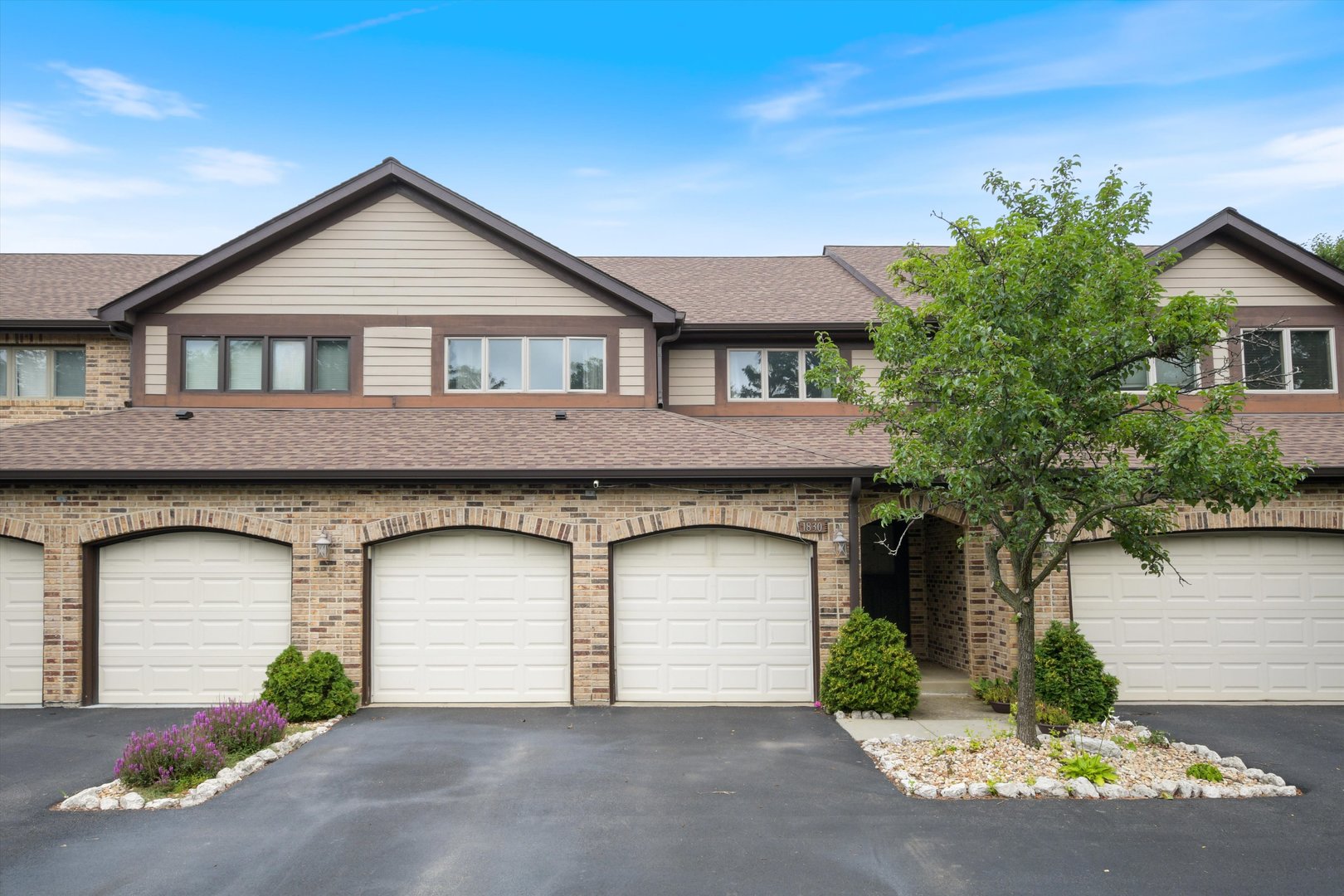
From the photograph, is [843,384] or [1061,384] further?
[843,384]

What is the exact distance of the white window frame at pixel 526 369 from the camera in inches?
549

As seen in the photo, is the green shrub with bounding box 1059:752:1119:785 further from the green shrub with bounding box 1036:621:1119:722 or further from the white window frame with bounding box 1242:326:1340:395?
the white window frame with bounding box 1242:326:1340:395

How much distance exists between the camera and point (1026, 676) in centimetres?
891

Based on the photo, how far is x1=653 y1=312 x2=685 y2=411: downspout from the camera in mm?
14070

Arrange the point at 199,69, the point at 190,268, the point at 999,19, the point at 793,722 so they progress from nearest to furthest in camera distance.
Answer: the point at 793,722 < the point at 190,268 < the point at 999,19 < the point at 199,69

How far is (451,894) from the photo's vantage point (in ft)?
19.0

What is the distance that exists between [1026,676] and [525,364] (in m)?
8.78

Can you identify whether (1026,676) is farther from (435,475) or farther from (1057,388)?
(435,475)

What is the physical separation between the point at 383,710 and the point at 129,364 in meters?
7.46

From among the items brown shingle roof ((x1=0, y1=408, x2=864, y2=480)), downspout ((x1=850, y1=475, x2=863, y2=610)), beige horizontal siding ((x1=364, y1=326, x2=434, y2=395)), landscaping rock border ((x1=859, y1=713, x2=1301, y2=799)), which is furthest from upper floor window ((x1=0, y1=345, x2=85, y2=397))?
landscaping rock border ((x1=859, y1=713, x2=1301, y2=799))

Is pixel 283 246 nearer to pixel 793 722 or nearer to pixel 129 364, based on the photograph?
pixel 129 364

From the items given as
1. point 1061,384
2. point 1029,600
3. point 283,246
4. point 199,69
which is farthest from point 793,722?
point 199,69

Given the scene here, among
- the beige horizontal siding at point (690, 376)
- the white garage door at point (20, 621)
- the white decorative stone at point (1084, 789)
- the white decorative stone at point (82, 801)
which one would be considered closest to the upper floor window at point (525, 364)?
the beige horizontal siding at point (690, 376)

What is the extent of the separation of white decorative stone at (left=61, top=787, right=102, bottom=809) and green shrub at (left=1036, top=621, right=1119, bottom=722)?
10.1m
